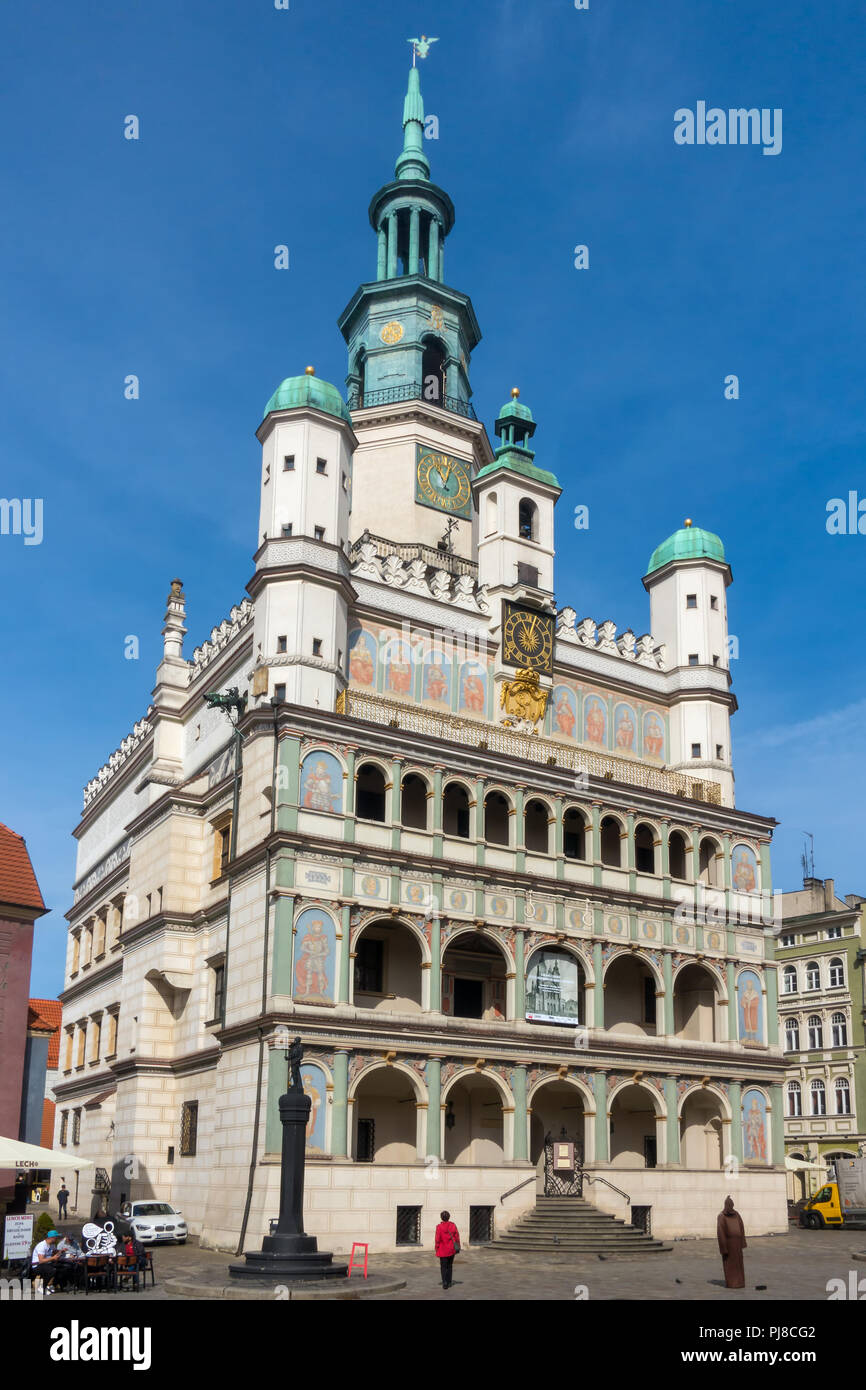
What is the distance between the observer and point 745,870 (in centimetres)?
5097

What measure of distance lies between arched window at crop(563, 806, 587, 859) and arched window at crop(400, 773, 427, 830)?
5655mm

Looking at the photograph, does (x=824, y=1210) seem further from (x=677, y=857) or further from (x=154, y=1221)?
(x=154, y=1221)

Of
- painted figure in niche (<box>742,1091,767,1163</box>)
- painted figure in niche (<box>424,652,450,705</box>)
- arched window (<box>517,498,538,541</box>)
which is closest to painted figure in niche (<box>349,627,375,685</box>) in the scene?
painted figure in niche (<box>424,652,450,705</box>)

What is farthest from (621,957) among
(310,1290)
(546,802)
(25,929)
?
(310,1290)

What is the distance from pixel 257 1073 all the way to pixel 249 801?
8.37 metres

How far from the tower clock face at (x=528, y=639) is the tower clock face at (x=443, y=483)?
732 centimetres

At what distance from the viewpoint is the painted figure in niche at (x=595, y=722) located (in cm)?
5056

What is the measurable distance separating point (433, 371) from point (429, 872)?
24760 mm

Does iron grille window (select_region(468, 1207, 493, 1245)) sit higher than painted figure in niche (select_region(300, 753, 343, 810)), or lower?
lower

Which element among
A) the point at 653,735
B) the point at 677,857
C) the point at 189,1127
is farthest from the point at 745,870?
the point at 189,1127

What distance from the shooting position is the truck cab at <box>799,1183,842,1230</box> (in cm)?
5169

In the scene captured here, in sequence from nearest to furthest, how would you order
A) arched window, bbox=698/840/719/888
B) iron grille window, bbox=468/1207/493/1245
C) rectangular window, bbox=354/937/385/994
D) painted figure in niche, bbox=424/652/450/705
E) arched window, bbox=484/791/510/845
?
iron grille window, bbox=468/1207/493/1245
rectangular window, bbox=354/937/385/994
arched window, bbox=484/791/510/845
painted figure in niche, bbox=424/652/450/705
arched window, bbox=698/840/719/888

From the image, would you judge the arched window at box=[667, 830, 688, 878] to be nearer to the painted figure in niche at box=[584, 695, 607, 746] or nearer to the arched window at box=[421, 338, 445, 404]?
the painted figure in niche at box=[584, 695, 607, 746]

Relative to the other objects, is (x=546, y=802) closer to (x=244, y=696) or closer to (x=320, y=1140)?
(x=244, y=696)
